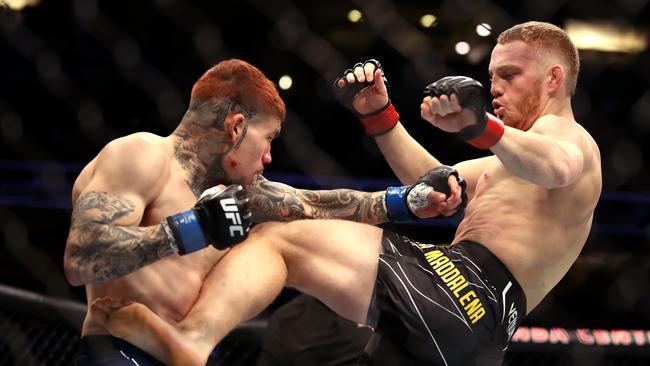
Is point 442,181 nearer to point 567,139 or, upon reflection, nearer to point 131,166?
point 567,139

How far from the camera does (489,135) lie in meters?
1.61

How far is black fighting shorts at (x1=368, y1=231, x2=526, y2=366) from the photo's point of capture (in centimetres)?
169

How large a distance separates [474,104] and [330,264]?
0.39 meters

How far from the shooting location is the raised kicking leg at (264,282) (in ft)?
5.02

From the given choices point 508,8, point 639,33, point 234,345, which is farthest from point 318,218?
point 639,33

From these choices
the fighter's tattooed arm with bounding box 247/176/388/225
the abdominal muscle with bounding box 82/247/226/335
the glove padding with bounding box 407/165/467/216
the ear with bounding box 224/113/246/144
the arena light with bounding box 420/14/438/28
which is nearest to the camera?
the abdominal muscle with bounding box 82/247/226/335

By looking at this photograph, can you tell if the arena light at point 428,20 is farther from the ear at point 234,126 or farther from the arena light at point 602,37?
the ear at point 234,126

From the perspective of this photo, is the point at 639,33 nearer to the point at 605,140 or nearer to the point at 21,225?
the point at 605,140

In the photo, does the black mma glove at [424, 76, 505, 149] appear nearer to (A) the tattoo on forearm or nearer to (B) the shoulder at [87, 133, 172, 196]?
(A) the tattoo on forearm

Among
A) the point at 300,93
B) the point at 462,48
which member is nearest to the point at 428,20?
the point at 462,48

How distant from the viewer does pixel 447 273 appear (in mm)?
1769

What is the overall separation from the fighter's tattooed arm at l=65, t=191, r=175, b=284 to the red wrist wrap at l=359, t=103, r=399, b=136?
0.73 meters

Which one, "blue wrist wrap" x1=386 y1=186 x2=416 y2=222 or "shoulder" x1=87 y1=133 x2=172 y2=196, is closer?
"shoulder" x1=87 y1=133 x2=172 y2=196

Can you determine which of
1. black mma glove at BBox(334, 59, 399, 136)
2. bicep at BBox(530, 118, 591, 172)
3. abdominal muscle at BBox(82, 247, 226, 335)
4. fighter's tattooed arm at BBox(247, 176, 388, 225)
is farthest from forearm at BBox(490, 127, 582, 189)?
abdominal muscle at BBox(82, 247, 226, 335)
